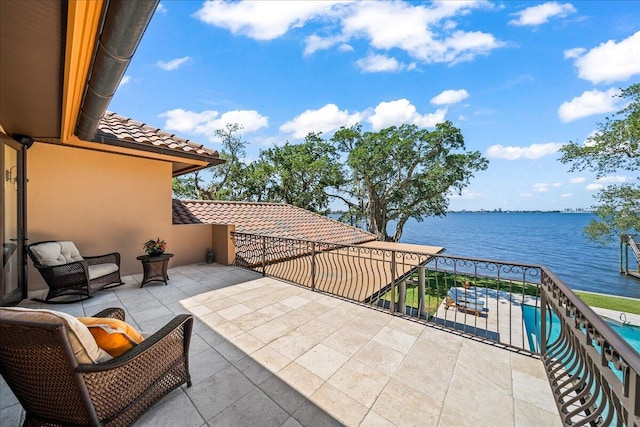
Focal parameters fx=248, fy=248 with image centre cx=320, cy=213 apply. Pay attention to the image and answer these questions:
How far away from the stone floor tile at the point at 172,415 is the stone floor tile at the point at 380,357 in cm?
160

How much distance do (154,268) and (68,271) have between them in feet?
4.22

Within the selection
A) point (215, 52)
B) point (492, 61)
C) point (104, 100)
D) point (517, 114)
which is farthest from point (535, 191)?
point (104, 100)

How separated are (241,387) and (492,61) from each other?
14305 mm

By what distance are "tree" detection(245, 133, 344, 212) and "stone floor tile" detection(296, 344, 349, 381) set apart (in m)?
16.3

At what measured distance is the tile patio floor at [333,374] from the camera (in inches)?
77.8

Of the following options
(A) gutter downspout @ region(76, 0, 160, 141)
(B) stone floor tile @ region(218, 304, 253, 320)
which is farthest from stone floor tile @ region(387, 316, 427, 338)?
(A) gutter downspout @ region(76, 0, 160, 141)

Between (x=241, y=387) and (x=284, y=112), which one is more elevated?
(x=284, y=112)

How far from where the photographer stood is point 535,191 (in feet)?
115

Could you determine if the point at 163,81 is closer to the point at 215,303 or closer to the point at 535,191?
the point at 215,303

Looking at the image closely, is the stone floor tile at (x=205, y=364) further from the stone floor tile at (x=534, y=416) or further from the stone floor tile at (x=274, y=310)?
the stone floor tile at (x=534, y=416)

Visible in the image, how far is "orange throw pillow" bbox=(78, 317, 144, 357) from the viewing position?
1.75m

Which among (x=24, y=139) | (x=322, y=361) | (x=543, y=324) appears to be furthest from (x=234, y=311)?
(x=24, y=139)

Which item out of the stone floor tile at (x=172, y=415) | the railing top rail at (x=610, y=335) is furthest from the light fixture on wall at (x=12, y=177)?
the railing top rail at (x=610, y=335)

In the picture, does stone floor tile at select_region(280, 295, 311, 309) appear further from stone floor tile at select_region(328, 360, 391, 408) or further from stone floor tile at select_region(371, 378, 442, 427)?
stone floor tile at select_region(371, 378, 442, 427)
